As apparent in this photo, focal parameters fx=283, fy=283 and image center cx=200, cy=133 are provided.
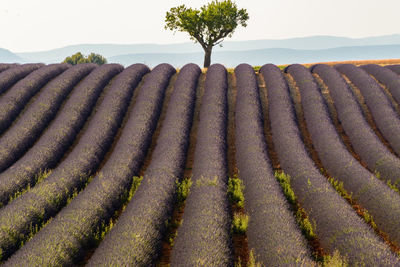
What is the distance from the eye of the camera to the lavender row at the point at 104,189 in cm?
547

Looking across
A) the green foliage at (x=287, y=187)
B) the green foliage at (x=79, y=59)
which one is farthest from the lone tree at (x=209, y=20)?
the green foliage at (x=79, y=59)

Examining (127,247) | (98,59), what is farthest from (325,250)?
(98,59)

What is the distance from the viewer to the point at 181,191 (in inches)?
332

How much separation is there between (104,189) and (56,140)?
4.50 m

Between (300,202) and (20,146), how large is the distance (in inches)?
400

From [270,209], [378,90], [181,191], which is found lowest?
[181,191]

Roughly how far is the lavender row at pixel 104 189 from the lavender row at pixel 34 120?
2406 mm

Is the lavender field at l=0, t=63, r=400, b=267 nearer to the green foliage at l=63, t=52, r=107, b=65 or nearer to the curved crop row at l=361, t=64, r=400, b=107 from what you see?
the curved crop row at l=361, t=64, r=400, b=107

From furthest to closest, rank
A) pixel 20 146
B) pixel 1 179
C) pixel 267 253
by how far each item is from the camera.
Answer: pixel 20 146 → pixel 1 179 → pixel 267 253

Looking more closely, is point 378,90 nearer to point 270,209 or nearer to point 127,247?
point 270,209

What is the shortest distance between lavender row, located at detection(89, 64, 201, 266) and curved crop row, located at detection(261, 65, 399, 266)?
3590 millimetres

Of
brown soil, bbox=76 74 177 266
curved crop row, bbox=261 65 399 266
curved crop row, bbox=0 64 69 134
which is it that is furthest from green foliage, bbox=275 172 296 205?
curved crop row, bbox=0 64 69 134

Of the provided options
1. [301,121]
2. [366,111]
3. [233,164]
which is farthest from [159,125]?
[366,111]

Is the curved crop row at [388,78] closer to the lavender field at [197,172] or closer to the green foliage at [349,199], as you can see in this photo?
the lavender field at [197,172]
